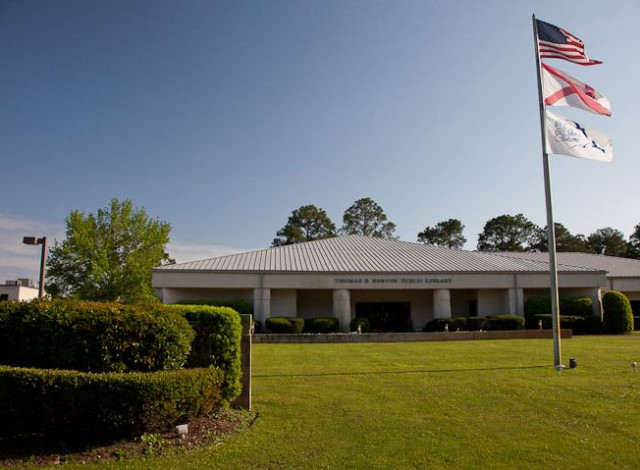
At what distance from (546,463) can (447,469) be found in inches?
43.4

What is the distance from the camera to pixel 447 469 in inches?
193

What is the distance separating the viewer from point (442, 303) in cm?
3056

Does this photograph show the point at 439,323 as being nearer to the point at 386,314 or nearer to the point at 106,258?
the point at 386,314

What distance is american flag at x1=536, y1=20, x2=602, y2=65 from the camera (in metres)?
13.1

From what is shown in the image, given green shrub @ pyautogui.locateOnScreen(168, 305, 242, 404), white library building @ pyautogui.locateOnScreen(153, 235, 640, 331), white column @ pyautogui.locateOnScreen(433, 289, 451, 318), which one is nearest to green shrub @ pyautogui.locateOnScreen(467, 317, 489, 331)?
white column @ pyautogui.locateOnScreen(433, 289, 451, 318)

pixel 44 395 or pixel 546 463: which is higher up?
pixel 44 395

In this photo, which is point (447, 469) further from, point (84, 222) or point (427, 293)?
point (84, 222)

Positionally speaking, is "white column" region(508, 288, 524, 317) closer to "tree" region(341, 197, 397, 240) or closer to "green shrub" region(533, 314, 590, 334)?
"green shrub" region(533, 314, 590, 334)

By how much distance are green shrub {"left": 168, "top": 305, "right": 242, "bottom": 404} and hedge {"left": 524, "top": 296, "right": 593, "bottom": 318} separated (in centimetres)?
2719

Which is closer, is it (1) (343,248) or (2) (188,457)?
(2) (188,457)

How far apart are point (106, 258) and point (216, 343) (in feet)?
106

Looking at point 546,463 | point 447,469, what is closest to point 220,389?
point 447,469

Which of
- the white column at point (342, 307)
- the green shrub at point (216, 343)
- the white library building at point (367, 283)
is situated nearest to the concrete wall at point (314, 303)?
the white library building at point (367, 283)

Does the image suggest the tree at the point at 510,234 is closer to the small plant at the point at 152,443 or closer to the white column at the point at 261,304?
the white column at the point at 261,304
